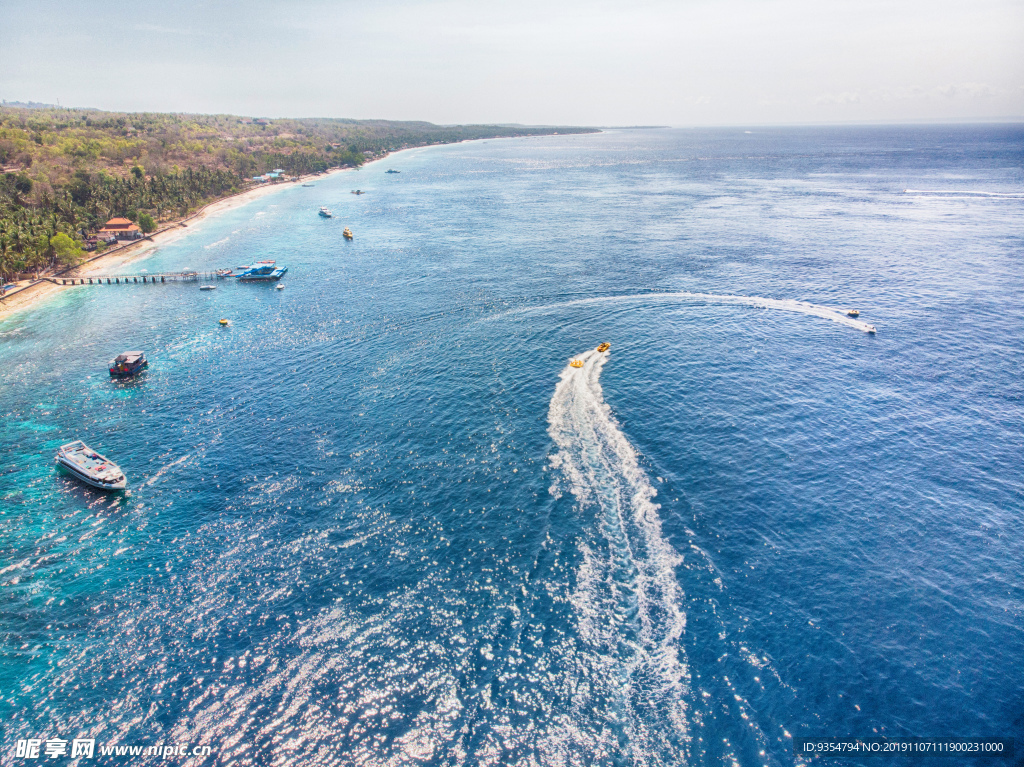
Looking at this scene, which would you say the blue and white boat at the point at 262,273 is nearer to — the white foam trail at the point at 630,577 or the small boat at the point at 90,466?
the small boat at the point at 90,466

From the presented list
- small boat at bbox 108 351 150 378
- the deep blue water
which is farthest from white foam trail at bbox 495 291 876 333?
small boat at bbox 108 351 150 378

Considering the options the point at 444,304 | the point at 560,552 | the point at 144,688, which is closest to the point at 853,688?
the point at 560,552

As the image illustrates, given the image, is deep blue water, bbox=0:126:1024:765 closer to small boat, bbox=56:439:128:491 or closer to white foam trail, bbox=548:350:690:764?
white foam trail, bbox=548:350:690:764

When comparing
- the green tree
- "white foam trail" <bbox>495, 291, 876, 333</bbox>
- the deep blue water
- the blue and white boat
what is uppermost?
the green tree

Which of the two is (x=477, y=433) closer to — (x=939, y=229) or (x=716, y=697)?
(x=716, y=697)

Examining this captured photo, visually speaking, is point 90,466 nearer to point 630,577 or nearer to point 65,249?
point 630,577

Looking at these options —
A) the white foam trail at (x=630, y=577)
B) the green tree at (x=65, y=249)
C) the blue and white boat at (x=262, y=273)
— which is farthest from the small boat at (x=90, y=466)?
the green tree at (x=65, y=249)
